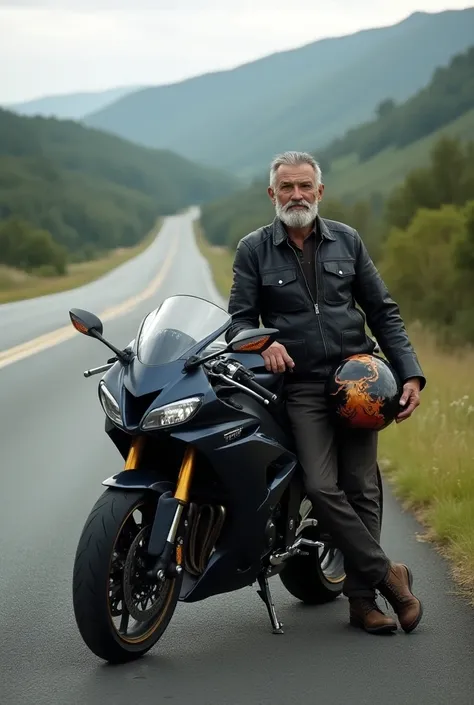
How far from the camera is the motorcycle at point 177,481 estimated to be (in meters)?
4.63

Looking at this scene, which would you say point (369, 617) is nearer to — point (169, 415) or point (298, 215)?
point (169, 415)

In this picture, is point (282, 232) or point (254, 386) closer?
point (254, 386)

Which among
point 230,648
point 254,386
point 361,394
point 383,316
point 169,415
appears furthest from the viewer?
point 383,316

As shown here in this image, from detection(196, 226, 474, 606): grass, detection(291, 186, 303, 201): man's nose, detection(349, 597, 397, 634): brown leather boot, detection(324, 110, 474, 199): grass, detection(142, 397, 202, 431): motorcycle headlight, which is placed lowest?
detection(196, 226, 474, 606): grass

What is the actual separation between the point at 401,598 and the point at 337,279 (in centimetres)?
139

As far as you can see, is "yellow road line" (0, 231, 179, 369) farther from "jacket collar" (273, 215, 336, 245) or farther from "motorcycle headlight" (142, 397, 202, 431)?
"motorcycle headlight" (142, 397, 202, 431)

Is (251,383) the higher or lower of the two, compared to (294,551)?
higher

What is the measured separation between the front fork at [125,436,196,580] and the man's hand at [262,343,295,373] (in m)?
0.58

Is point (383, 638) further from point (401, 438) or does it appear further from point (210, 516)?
point (401, 438)

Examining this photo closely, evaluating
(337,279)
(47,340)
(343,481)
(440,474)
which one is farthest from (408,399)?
(47,340)

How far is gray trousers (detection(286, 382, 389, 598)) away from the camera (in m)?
5.24

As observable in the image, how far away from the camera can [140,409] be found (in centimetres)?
475

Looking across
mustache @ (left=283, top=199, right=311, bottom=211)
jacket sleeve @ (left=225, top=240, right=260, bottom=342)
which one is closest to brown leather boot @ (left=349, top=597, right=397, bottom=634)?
jacket sleeve @ (left=225, top=240, right=260, bottom=342)

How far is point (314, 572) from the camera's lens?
5.72m
